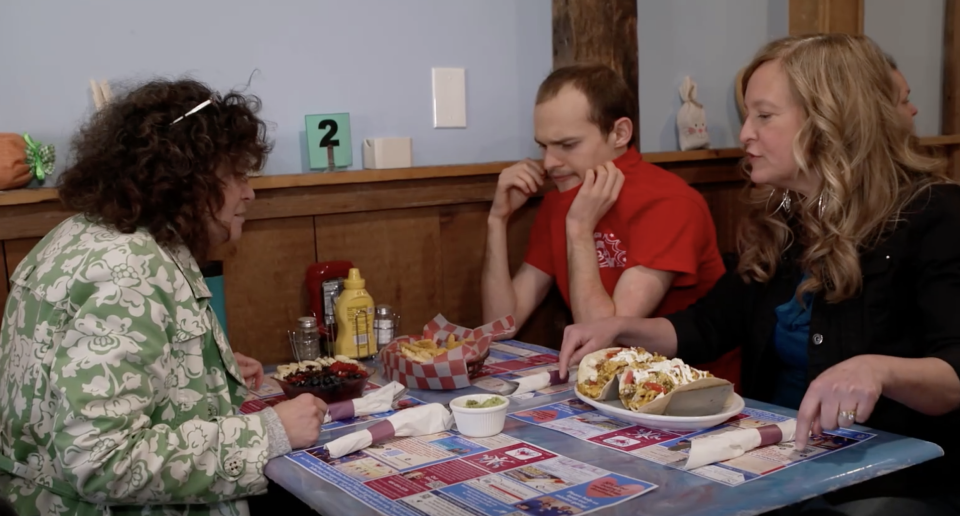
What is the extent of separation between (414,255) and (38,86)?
983 mm

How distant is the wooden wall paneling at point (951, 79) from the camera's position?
370cm

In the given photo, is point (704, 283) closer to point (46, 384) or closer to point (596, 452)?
point (596, 452)

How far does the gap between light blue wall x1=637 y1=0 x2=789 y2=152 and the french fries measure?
1.19 m

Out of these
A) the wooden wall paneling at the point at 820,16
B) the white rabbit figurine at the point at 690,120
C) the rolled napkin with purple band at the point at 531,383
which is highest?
the wooden wall paneling at the point at 820,16

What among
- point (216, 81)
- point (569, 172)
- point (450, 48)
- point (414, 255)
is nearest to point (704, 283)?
point (569, 172)

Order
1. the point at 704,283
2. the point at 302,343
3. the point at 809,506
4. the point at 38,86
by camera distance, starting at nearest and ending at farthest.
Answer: the point at 809,506
the point at 38,86
the point at 302,343
the point at 704,283

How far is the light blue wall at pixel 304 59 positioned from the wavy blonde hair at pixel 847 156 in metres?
0.99

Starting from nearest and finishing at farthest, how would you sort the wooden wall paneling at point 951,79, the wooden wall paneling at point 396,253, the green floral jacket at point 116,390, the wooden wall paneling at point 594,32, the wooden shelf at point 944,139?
the green floral jacket at point 116,390 < the wooden wall paneling at point 396,253 < the wooden wall paneling at point 594,32 < the wooden shelf at point 944,139 < the wooden wall paneling at point 951,79

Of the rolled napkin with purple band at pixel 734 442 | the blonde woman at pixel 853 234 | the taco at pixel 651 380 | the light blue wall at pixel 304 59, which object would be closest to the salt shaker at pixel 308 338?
the light blue wall at pixel 304 59

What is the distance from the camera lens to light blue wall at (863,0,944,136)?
360cm

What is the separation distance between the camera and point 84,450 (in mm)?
1261

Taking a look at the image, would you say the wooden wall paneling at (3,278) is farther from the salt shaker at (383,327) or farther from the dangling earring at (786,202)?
the dangling earring at (786,202)

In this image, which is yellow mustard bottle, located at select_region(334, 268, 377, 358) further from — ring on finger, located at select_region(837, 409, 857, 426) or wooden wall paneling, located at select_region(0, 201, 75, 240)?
ring on finger, located at select_region(837, 409, 857, 426)

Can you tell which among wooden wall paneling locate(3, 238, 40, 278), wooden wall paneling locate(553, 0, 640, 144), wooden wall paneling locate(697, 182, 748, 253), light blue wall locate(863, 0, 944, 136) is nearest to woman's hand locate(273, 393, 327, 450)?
wooden wall paneling locate(3, 238, 40, 278)
